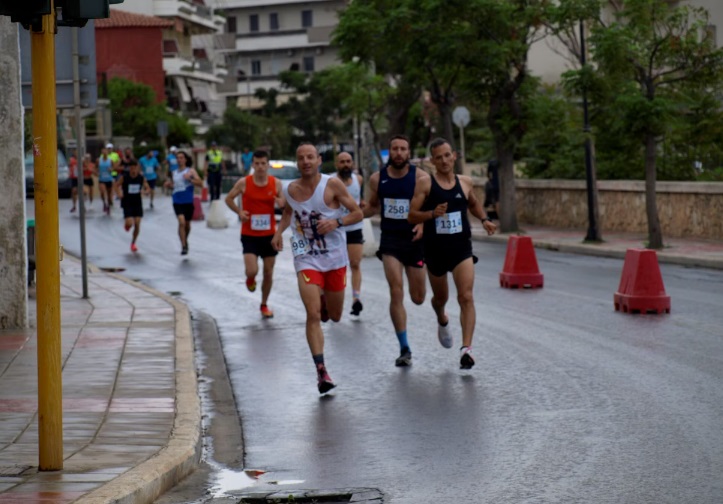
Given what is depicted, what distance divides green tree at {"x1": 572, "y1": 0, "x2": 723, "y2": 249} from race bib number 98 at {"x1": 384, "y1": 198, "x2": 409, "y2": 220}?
13.7 meters

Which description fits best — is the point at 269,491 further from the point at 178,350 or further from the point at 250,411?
the point at 178,350

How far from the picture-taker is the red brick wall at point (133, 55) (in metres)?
82.6

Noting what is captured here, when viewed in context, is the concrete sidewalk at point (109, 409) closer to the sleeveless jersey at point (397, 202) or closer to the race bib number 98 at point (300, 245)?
the race bib number 98 at point (300, 245)

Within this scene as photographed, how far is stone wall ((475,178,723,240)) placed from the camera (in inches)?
1069

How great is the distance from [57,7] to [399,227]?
18.4 ft

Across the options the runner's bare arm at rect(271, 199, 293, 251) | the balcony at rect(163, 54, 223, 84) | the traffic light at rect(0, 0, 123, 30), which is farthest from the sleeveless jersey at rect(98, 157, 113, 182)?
the balcony at rect(163, 54, 223, 84)

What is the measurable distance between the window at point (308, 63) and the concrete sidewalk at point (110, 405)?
4247 inches

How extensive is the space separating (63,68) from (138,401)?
25.2 ft

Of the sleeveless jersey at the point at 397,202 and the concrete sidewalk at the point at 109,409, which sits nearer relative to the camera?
the concrete sidewalk at the point at 109,409

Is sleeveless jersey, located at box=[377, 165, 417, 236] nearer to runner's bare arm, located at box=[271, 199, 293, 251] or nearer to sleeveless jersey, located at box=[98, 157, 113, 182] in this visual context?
runner's bare arm, located at box=[271, 199, 293, 251]

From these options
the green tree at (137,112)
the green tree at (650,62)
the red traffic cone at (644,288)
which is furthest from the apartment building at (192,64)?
the red traffic cone at (644,288)

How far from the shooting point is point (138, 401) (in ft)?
32.4

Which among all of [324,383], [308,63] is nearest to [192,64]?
[308,63]

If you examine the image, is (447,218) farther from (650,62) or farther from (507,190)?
(507,190)
